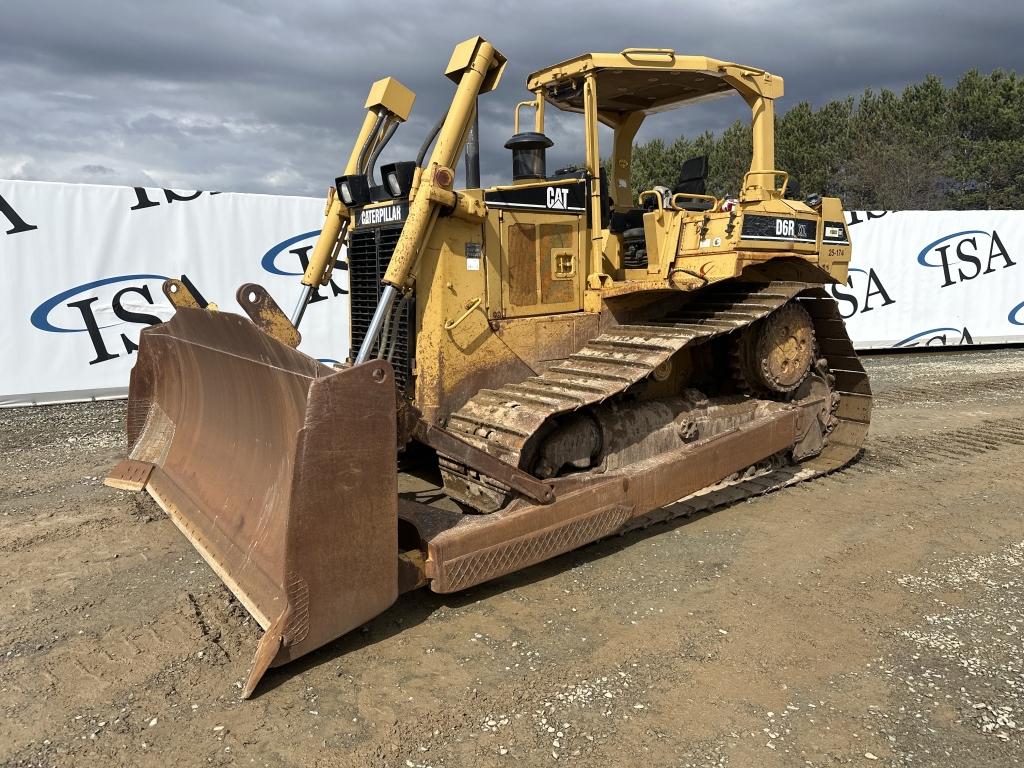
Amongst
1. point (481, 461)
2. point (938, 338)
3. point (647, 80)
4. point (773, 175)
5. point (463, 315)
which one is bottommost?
point (938, 338)

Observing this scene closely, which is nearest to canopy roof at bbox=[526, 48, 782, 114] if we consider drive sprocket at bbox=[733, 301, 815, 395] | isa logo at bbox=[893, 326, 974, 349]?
drive sprocket at bbox=[733, 301, 815, 395]

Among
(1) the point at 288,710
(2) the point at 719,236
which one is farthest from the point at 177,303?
(2) the point at 719,236

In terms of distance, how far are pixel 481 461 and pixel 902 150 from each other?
97.1ft

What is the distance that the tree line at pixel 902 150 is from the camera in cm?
2661

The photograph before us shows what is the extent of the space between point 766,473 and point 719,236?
1.90 m

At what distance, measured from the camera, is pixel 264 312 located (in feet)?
13.9

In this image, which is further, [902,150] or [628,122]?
[902,150]

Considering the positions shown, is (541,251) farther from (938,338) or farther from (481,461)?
(938,338)

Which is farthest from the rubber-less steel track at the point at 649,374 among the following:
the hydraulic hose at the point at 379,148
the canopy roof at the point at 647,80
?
the hydraulic hose at the point at 379,148

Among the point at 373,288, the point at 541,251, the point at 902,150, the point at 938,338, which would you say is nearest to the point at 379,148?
the point at 373,288

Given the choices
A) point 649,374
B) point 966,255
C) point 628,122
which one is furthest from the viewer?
point 966,255

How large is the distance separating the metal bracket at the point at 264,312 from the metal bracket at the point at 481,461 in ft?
3.68

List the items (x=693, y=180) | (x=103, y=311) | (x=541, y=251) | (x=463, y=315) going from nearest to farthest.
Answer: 1. (x=463, y=315)
2. (x=541, y=251)
3. (x=693, y=180)
4. (x=103, y=311)

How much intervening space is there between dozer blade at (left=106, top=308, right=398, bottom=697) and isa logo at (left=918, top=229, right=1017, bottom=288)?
1329 centimetres
